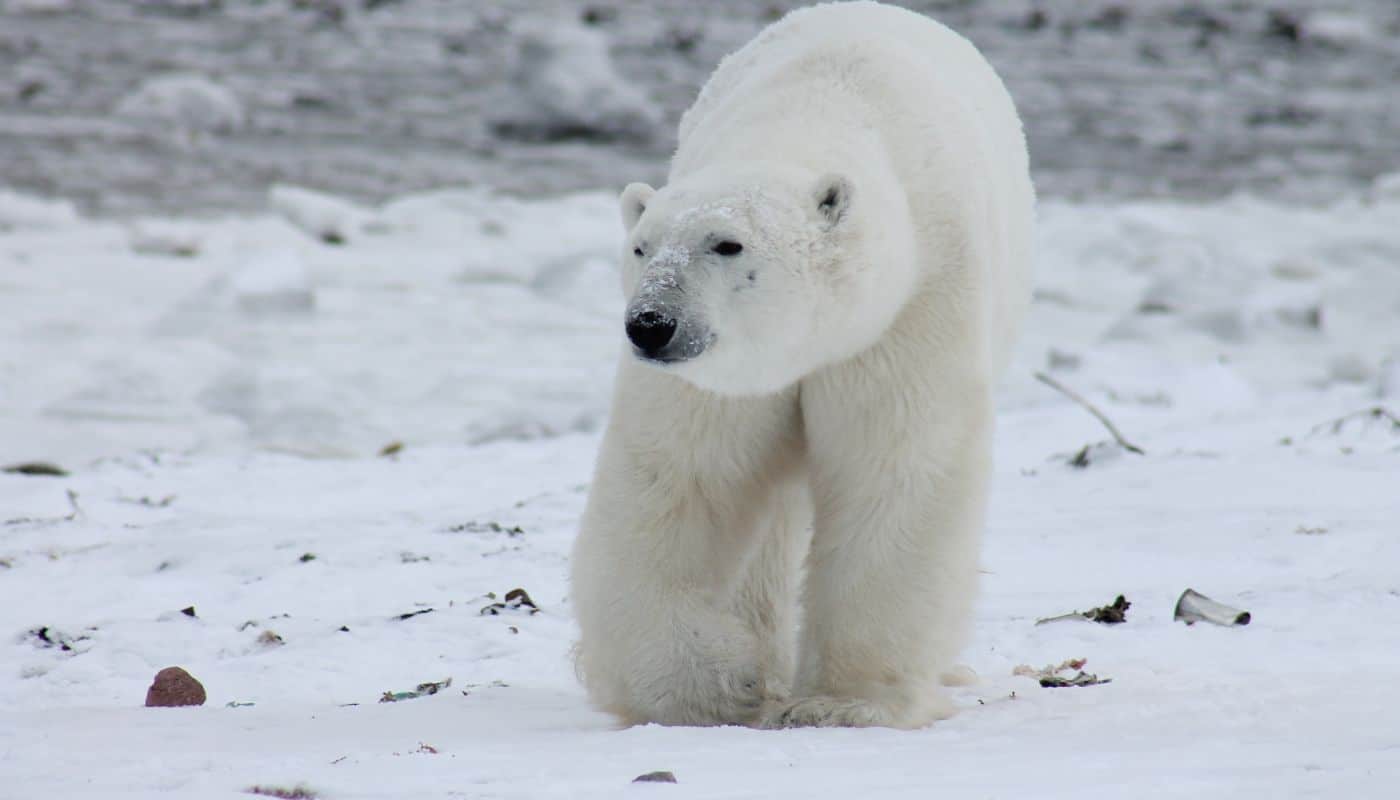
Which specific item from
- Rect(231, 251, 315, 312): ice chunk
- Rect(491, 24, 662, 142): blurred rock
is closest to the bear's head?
Rect(231, 251, 315, 312): ice chunk

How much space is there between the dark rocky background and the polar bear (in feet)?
31.9

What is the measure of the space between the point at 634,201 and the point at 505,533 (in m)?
1.86

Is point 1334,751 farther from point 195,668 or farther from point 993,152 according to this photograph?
point 195,668

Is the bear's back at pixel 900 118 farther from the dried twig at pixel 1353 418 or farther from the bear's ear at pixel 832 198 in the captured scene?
the dried twig at pixel 1353 418

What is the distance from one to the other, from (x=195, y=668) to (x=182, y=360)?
13.7 feet

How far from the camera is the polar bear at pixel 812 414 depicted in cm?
312

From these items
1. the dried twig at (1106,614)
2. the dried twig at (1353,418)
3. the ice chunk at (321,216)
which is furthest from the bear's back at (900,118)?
the ice chunk at (321,216)

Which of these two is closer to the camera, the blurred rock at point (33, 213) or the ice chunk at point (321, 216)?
the blurred rock at point (33, 213)

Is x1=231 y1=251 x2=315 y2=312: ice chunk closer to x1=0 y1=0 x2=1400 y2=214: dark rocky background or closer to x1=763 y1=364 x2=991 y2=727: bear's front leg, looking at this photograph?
x1=0 y1=0 x2=1400 y2=214: dark rocky background

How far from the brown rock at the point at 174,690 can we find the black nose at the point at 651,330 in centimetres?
139

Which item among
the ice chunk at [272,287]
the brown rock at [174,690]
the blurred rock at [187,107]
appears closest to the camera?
the brown rock at [174,690]

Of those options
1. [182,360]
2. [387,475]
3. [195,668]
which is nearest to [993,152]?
[195,668]

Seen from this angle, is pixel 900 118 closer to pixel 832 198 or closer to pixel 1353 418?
pixel 832 198

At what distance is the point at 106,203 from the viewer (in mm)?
12328
